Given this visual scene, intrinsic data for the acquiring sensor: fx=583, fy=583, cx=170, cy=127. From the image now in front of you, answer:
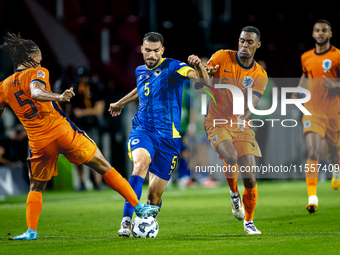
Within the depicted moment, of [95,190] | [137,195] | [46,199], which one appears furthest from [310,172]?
[95,190]

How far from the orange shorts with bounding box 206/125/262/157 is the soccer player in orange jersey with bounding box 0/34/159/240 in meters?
1.47

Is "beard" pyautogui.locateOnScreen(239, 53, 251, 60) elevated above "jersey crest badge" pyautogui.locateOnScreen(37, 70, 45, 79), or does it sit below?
above

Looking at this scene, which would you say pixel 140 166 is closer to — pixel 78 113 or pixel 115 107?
pixel 115 107

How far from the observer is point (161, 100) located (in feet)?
20.2

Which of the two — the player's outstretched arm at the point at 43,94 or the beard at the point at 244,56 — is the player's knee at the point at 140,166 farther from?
the beard at the point at 244,56

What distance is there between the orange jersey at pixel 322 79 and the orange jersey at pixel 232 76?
196cm

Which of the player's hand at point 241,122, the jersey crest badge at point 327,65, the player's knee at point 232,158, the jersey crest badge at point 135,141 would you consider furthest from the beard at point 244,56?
the jersey crest badge at point 327,65

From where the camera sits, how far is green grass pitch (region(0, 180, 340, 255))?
4.88m

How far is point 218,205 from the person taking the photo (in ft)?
31.3

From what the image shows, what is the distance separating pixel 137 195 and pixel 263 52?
12.1 metres

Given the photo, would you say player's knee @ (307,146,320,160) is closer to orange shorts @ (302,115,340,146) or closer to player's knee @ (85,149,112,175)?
orange shorts @ (302,115,340,146)

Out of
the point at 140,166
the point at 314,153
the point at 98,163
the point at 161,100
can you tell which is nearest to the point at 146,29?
the point at 314,153

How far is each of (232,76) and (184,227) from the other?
184 cm

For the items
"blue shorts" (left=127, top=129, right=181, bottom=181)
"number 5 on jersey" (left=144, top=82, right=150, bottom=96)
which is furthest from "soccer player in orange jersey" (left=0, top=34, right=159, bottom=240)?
"number 5 on jersey" (left=144, top=82, right=150, bottom=96)
